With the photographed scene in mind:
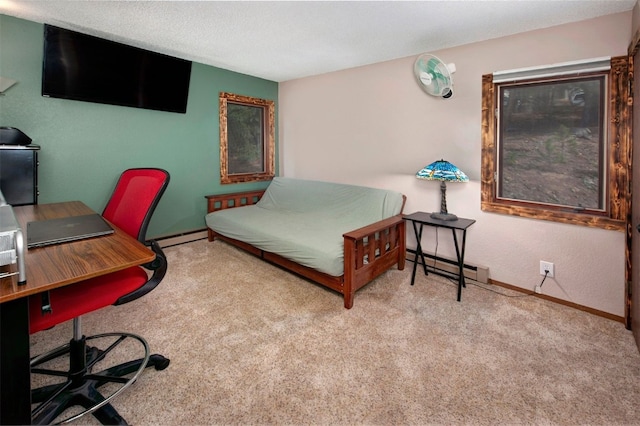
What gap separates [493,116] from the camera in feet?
8.78

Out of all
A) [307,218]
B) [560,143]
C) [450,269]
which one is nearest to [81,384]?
[307,218]

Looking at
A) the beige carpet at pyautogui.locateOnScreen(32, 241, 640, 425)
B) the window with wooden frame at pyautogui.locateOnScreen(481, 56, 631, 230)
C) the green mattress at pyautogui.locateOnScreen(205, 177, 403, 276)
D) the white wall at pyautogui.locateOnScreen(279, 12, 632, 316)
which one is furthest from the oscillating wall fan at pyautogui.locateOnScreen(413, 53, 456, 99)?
the beige carpet at pyautogui.locateOnScreen(32, 241, 640, 425)

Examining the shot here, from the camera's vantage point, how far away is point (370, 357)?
1831mm

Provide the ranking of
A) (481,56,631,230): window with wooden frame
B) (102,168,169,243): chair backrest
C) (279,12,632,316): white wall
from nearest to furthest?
1. (102,168,169,243): chair backrest
2. (481,56,631,230): window with wooden frame
3. (279,12,632,316): white wall

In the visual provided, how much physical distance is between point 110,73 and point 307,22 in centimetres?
201

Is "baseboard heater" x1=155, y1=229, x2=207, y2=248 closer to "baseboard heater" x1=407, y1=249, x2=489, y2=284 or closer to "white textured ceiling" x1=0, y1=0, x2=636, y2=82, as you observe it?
"white textured ceiling" x1=0, y1=0, x2=636, y2=82

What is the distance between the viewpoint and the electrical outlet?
2.49 metres

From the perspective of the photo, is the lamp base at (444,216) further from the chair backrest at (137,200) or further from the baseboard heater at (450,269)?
the chair backrest at (137,200)

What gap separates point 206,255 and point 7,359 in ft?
8.19

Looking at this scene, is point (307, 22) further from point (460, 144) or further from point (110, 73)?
point (110, 73)

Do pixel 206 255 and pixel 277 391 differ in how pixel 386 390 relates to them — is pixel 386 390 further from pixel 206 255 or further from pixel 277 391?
pixel 206 255

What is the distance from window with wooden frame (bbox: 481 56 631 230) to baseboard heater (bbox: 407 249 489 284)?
0.57 metres

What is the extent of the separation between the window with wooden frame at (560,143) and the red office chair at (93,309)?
2.65 m

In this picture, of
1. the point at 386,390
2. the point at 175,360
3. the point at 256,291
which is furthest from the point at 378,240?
the point at 175,360
